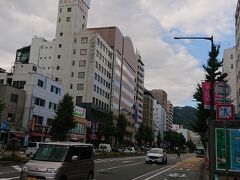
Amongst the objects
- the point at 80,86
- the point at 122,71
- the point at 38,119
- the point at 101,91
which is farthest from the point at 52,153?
the point at 122,71

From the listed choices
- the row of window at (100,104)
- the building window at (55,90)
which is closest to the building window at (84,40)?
the row of window at (100,104)

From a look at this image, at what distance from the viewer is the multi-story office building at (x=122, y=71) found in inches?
3824

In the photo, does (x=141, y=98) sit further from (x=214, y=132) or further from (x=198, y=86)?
(x=214, y=132)

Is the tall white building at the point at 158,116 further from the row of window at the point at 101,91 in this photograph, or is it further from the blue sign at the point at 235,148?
the blue sign at the point at 235,148

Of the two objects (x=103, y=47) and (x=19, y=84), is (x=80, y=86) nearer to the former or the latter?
Result: (x=103, y=47)

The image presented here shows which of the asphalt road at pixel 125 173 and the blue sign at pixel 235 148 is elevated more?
the blue sign at pixel 235 148

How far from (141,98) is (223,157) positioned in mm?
135077

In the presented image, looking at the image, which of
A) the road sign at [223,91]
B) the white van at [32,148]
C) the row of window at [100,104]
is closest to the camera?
the road sign at [223,91]

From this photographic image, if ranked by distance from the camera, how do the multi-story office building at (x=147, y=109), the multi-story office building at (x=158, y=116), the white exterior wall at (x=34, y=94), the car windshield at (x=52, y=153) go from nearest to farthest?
1. the car windshield at (x=52, y=153)
2. the white exterior wall at (x=34, y=94)
3. the multi-story office building at (x=147, y=109)
4. the multi-story office building at (x=158, y=116)

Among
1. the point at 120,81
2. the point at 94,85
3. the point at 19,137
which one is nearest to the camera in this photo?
the point at 19,137

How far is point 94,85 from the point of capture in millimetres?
82250

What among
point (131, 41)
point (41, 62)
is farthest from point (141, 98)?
point (41, 62)

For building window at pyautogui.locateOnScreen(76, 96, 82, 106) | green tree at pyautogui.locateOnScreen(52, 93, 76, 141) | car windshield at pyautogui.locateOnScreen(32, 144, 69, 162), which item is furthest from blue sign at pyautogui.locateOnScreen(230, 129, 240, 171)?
building window at pyautogui.locateOnScreen(76, 96, 82, 106)

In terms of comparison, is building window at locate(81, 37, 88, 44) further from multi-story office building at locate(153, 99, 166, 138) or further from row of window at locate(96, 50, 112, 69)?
multi-story office building at locate(153, 99, 166, 138)
